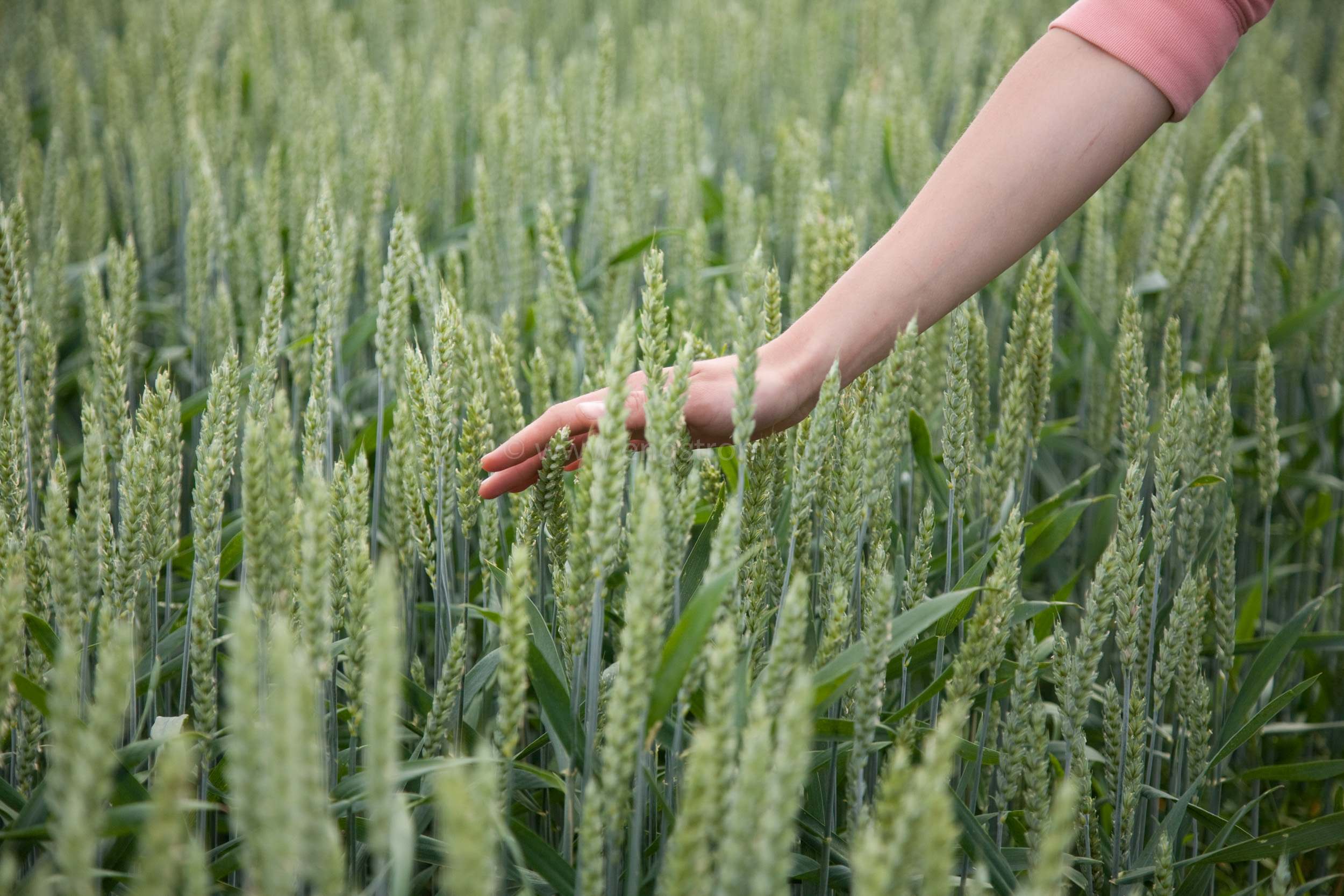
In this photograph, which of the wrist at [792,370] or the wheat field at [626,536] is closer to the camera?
the wheat field at [626,536]

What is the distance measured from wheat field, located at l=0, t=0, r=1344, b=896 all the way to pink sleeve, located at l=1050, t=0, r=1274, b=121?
0.30 metres

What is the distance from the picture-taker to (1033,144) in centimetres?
98

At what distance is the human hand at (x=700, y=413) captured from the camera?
0.94m

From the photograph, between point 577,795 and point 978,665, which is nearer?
point 978,665

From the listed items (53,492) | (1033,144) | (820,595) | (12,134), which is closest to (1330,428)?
(1033,144)

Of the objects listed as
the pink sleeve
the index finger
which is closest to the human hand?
the index finger

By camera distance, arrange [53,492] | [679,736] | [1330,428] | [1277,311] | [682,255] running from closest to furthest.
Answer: [679,736], [53,492], [1330,428], [682,255], [1277,311]

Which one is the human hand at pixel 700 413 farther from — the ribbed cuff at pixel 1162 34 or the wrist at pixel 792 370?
the ribbed cuff at pixel 1162 34

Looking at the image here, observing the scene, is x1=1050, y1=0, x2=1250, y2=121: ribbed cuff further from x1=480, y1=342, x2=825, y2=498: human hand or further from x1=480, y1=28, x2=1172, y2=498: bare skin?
x1=480, y1=342, x2=825, y2=498: human hand

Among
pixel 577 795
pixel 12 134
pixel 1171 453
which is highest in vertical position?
pixel 12 134

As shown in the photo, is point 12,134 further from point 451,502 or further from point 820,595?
point 820,595

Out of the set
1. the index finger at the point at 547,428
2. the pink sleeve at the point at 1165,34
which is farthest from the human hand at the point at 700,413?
the pink sleeve at the point at 1165,34

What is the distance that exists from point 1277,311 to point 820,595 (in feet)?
5.54

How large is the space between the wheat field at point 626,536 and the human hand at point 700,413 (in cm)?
3
